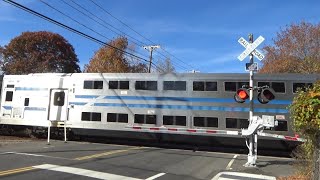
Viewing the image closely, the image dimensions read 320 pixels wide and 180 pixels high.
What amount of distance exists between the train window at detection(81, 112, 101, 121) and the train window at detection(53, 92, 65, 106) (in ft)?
6.03

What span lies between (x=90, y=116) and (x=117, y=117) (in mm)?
1792

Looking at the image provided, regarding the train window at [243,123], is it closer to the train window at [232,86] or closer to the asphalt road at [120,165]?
the train window at [232,86]

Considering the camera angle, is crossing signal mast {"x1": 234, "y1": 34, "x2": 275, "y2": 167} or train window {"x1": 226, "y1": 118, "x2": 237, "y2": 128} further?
train window {"x1": 226, "y1": 118, "x2": 237, "y2": 128}

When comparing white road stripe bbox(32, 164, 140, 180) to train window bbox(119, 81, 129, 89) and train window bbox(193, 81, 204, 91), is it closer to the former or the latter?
train window bbox(193, 81, 204, 91)

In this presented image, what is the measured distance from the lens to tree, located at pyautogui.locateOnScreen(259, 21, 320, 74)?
3875 centimetres

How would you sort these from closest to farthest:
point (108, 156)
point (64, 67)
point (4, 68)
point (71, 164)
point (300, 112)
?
point (300, 112)
point (71, 164)
point (108, 156)
point (4, 68)
point (64, 67)

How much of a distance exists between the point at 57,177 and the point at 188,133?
36.8ft

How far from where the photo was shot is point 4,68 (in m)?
67.1

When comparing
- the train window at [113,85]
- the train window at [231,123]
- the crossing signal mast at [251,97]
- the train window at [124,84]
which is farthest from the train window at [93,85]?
the crossing signal mast at [251,97]

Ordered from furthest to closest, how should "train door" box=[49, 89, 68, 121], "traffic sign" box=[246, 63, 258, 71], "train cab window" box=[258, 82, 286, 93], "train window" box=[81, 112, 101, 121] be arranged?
"train door" box=[49, 89, 68, 121]
"train window" box=[81, 112, 101, 121]
"train cab window" box=[258, 82, 286, 93]
"traffic sign" box=[246, 63, 258, 71]

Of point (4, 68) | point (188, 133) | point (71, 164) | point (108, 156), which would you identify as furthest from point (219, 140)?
point (4, 68)

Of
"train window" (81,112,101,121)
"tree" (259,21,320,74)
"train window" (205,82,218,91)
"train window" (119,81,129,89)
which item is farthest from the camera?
"tree" (259,21,320,74)

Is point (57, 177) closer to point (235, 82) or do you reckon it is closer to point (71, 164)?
point (71, 164)

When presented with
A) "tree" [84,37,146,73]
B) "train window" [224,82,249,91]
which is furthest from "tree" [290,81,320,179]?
"tree" [84,37,146,73]
